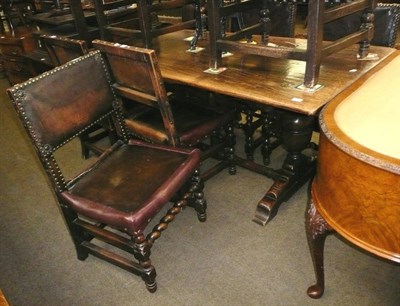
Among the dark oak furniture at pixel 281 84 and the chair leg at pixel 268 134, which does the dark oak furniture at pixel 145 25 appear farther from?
the chair leg at pixel 268 134

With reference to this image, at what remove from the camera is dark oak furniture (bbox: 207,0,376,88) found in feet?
4.29

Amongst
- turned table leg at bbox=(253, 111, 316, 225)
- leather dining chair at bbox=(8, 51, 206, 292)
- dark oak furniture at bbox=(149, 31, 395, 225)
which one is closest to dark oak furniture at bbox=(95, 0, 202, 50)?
dark oak furniture at bbox=(149, 31, 395, 225)

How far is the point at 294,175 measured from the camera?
1.96m

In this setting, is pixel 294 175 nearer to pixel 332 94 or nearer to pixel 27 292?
pixel 332 94

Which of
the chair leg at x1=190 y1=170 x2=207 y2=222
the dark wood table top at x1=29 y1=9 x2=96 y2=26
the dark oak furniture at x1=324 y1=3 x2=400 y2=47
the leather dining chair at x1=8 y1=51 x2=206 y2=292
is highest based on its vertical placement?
the dark wood table top at x1=29 y1=9 x2=96 y2=26

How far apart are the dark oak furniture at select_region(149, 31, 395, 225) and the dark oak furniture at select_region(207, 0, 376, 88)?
81mm

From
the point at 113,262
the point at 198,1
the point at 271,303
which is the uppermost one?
the point at 198,1

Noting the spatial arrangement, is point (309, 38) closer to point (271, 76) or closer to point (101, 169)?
point (271, 76)

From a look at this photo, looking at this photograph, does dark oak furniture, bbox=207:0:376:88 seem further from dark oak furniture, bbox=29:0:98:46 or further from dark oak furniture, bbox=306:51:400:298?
dark oak furniture, bbox=29:0:98:46

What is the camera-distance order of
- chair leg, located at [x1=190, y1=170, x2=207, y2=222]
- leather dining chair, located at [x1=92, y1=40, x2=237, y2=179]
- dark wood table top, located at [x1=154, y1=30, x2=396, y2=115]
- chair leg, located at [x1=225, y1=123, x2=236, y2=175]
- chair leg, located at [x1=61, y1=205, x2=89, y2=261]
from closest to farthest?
dark wood table top, located at [x1=154, y1=30, x2=396, y2=115], leather dining chair, located at [x1=92, y1=40, x2=237, y2=179], chair leg, located at [x1=61, y1=205, x2=89, y2=261], chair leg, located at [x1=190, y1=170, x2=207, y2=222], chair leg, located at [x1=225, y1=123, x2=236, y2=175]

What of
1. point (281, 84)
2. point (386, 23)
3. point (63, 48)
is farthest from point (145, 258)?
point (386, 23)

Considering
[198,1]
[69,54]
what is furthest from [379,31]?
[69,54]

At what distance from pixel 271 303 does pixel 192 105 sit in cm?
112

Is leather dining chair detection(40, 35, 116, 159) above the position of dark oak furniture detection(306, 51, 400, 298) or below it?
above
